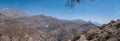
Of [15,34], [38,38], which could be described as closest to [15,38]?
[15,34]

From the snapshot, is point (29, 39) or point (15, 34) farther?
point (29, 39)

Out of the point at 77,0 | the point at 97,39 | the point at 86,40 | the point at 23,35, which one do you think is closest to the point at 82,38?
the point at 86,40

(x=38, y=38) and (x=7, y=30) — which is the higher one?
(x=7, y=30)

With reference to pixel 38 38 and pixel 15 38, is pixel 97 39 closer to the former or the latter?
pixel 15 38

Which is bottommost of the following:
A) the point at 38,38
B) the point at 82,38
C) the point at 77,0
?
the point at 38,38

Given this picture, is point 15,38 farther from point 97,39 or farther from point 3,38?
point 97,39

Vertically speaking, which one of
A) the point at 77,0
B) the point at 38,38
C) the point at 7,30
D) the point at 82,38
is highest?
the point at 77,0

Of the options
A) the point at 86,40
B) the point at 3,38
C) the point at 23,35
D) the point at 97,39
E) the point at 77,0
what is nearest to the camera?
the point at 77,0

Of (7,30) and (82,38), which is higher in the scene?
(82,38)

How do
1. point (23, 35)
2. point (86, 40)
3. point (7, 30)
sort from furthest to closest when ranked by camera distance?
point (23, 35) → point (7, 30) → point (86, 40)
